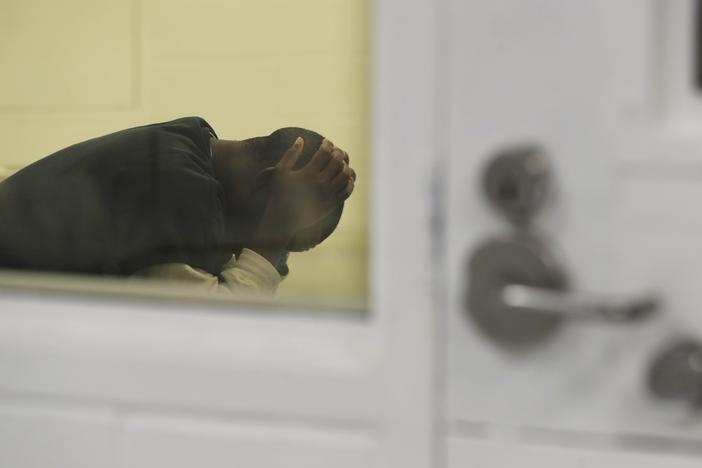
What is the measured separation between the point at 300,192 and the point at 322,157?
5cm

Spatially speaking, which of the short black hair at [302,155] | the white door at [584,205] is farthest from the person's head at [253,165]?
the white door at [584,205]

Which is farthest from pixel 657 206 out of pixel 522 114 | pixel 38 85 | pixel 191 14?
pixel 38 85

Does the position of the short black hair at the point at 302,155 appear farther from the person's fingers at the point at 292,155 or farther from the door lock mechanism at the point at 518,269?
the door lock mechanism at the point at 518,269

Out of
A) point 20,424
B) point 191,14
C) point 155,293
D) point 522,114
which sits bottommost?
point 20,424

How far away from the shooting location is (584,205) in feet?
1.81

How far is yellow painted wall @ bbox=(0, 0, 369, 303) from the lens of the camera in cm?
81

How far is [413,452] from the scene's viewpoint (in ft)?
1.96

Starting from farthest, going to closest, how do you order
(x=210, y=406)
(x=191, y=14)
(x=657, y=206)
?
(x=191, y=14) → (x=210, y=406) → (x=657, y=206)

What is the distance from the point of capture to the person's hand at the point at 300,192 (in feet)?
2.48

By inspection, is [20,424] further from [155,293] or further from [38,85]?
[38,85]

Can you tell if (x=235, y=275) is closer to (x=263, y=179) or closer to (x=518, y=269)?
(x=263, y=179)

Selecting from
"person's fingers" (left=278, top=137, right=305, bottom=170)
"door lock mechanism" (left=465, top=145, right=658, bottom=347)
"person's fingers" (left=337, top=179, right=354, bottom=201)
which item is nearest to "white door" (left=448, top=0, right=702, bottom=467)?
"door lock mechanism" (left=465, top=145, right=658, bottom=347)

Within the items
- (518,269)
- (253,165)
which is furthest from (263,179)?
(518,269)

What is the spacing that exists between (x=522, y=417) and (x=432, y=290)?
108 mm
